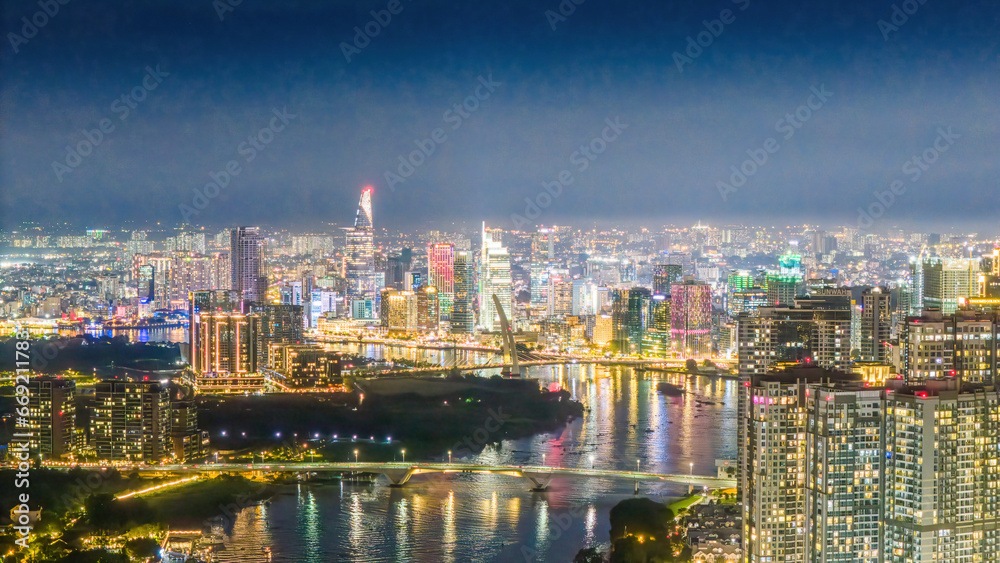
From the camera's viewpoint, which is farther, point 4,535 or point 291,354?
point 291,354

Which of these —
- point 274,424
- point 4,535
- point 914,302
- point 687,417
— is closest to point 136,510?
point 4,535

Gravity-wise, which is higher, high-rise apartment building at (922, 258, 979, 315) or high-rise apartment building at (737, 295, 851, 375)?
high-rise apartment building at (922, 258, 979, 315)

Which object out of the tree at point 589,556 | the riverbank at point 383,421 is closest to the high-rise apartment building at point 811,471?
the tree at point 589,556

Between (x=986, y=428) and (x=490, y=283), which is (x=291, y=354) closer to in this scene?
(x=490, y=283)

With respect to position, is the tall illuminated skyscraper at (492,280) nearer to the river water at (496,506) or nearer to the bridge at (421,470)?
the river water at (496,506)

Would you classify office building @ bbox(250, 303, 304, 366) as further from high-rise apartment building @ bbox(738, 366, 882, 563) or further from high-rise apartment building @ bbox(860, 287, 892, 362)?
high-rise apartment building @ bbox(738, 366, 882, 563)

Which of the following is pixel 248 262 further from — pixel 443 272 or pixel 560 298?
pixel 560 298

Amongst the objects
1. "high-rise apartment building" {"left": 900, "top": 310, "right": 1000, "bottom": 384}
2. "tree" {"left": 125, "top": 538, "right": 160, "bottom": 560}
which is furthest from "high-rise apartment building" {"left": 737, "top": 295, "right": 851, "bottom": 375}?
"tree" {"left": 125, "top": 538, "right": 160, "bottom": 560}
